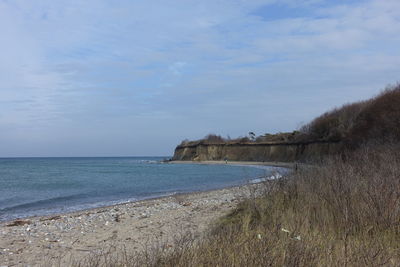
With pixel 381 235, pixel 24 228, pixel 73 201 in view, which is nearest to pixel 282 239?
pixel 381 235

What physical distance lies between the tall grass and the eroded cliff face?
50.2m

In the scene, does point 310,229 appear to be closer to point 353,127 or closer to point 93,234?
point 93,234

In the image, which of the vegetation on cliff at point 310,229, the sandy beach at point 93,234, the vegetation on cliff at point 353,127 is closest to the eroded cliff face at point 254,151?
the vegetation on cliff at point 353,127

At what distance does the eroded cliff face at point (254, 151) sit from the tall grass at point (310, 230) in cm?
5020

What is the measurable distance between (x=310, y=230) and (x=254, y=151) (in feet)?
299

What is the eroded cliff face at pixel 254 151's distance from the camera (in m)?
65.9

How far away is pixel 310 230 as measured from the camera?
238 inches

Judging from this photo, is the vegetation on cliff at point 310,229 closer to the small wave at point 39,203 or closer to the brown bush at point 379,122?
the brown bush at point 379,122

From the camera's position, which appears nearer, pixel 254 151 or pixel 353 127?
pixel 353 127

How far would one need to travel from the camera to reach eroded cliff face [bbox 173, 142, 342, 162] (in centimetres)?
6588

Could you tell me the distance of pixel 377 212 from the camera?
673 centimetres

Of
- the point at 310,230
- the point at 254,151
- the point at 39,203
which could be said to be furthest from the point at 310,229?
the point at 254,151

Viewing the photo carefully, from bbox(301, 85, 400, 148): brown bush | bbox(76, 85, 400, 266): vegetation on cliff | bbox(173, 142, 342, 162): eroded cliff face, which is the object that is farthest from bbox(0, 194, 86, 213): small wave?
bbox(173, 142, 342, 162): eroded cliff face

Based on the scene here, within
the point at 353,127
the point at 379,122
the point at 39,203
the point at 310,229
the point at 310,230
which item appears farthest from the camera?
the point at 353,127
